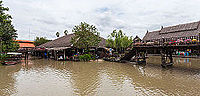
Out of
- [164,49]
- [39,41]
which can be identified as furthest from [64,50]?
[39,41]

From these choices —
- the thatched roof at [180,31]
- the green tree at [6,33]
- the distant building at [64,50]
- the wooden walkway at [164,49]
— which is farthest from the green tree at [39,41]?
the thatched roof at [180,31]

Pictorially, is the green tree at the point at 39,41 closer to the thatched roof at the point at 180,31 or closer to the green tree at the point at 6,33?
the green tree at the point at 6,33

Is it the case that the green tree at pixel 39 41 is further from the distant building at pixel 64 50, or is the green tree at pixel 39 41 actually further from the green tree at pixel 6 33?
the green tree at pixel 6 33

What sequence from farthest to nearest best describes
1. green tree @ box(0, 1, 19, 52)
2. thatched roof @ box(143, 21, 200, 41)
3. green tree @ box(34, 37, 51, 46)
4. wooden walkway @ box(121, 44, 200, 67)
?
green tree @ box(34, 37, 51, 46), thatched roof @ box(143, 21, 200, 41), green tree @ box(0, 1, 19, 52), wooden walkway @ box(121, 44, 200, 67)

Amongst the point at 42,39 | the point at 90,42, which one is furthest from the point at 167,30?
the point at 42,39

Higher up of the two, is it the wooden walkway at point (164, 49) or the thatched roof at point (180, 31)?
the thatched roof at point (180, 31)

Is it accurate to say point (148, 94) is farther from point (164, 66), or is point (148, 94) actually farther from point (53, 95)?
point (164, 66)

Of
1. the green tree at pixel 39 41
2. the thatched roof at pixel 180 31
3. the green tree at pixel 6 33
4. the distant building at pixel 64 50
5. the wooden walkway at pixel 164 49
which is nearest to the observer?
the wooden walkway at pixel 164 49

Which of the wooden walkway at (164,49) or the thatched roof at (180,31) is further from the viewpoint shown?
the thatched roof at (180,31)

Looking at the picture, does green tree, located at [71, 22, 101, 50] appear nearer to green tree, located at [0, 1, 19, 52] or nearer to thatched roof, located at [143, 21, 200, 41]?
green tree, located at [0, 1, 19, 52]

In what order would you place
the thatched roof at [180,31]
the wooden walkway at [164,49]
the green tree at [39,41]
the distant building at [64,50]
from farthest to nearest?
the green tree at [39,41] → the thatched roof at [180,31] → the distant building at [64,50] → the wooden walkway at [164,49]

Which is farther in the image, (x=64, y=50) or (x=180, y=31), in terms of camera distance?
(x=180, y=31)

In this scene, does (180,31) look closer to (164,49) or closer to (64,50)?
(164,49)

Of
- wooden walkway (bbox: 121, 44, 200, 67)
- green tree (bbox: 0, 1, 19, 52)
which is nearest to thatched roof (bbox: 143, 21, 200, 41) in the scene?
wooden walkway (bbox: 121, 44, 200, 67)
